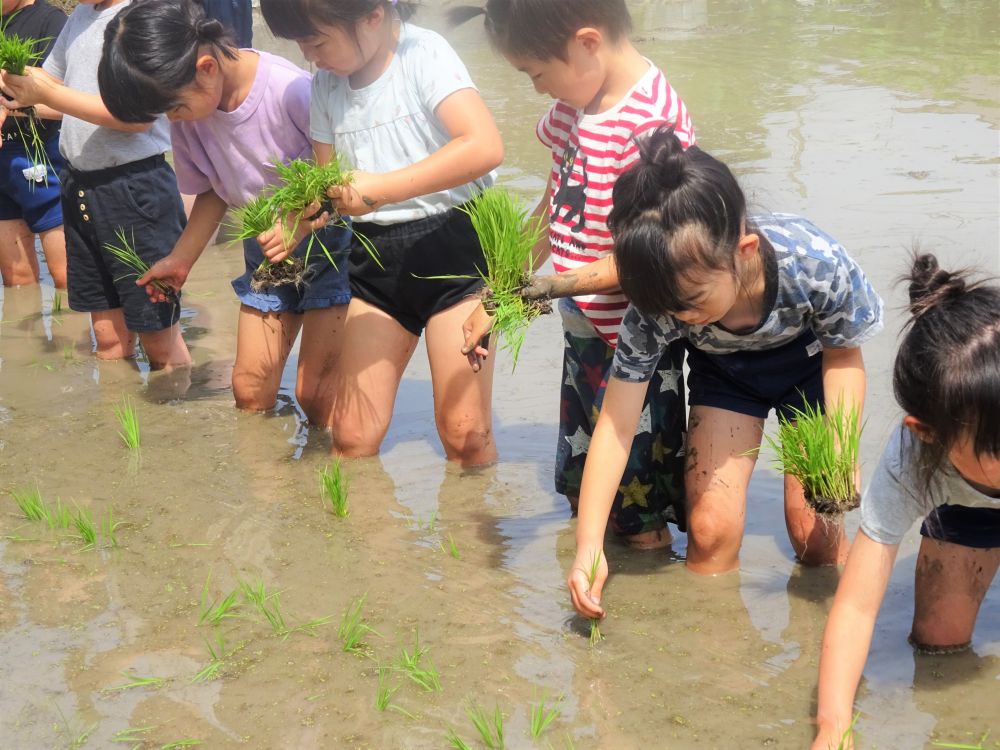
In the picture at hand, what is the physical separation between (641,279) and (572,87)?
0.71 metres

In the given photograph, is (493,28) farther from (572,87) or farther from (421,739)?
(421,739)

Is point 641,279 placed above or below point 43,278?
above

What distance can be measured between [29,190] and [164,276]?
156cm

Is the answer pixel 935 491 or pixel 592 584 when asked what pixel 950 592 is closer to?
pixel 935 491

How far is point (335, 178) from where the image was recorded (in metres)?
3.40

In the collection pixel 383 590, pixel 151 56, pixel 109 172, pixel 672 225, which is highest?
pixel 151 56

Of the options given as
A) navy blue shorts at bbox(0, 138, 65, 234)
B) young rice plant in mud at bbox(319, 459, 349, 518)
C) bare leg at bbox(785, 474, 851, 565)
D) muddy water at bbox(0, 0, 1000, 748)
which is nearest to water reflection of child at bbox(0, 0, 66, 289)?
navy blue shorts at bbox(0, 138, 65, 234)

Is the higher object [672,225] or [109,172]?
[672,225]

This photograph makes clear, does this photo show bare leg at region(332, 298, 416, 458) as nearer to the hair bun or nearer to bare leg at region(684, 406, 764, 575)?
bare leg at region(684, 406, 764, 575)

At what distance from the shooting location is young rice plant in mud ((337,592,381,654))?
282cm

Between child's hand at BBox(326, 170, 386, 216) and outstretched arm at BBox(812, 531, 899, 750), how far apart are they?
1654 millimetres

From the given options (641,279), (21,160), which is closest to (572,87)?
(641,279)

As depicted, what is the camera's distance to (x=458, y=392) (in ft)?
12.5

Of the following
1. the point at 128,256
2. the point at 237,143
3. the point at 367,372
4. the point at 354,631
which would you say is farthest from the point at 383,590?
the point at 128,256
